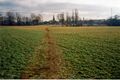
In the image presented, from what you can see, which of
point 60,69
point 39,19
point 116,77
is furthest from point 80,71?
point 39,19

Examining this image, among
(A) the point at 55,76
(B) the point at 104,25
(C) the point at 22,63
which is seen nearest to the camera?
(A) the point at 55,76

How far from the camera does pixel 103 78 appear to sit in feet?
32.9

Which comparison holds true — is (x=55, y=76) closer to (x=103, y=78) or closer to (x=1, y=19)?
(x=103, y=78)

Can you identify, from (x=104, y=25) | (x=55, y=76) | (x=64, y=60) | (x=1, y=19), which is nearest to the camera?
(x=55, y=76)

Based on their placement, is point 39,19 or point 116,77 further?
point 39,19

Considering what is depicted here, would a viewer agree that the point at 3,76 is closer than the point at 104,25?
Yes

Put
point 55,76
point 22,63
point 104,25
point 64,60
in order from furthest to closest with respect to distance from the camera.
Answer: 1. point 104,25
2. point 64,60
3. point 22,63
4. point 55,76

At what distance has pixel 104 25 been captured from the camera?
8094cm

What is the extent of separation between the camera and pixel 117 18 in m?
79.1

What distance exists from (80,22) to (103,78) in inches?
2916

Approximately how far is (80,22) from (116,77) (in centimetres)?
7388

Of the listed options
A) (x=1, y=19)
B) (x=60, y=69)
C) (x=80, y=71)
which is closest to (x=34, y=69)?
(x=60, y=69)

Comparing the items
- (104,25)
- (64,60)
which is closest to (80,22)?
(104,25)

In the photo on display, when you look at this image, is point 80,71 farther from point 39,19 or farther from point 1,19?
point 39,19
